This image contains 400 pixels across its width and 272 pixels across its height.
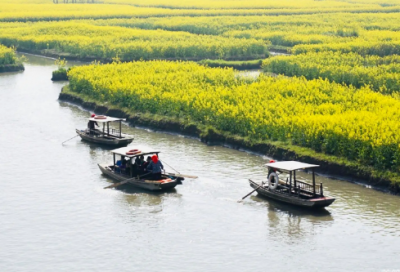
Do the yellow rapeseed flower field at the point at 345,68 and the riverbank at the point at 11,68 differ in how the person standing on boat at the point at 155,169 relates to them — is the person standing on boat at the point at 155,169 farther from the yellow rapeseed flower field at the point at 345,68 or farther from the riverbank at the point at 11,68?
the riverbank at the point at 11,68

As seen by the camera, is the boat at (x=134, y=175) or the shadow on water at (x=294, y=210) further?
the boat at (x=134, y=175)

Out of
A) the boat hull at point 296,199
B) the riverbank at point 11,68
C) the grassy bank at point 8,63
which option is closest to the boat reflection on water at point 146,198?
the boat hull at point 296,199

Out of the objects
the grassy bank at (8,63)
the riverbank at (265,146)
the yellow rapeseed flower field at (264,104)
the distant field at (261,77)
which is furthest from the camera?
the grassy bank at (8,63)

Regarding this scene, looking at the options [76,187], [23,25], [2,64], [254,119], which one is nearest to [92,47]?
[2,64]

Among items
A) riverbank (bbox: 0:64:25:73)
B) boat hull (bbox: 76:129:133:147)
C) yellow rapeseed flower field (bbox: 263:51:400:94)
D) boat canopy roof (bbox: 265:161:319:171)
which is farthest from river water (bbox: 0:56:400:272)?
riverbank (bbox: 0:64:25:73)

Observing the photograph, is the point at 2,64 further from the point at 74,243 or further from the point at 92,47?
the point at 74,243

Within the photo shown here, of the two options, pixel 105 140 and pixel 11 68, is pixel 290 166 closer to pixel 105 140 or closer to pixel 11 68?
pixel 105 140
